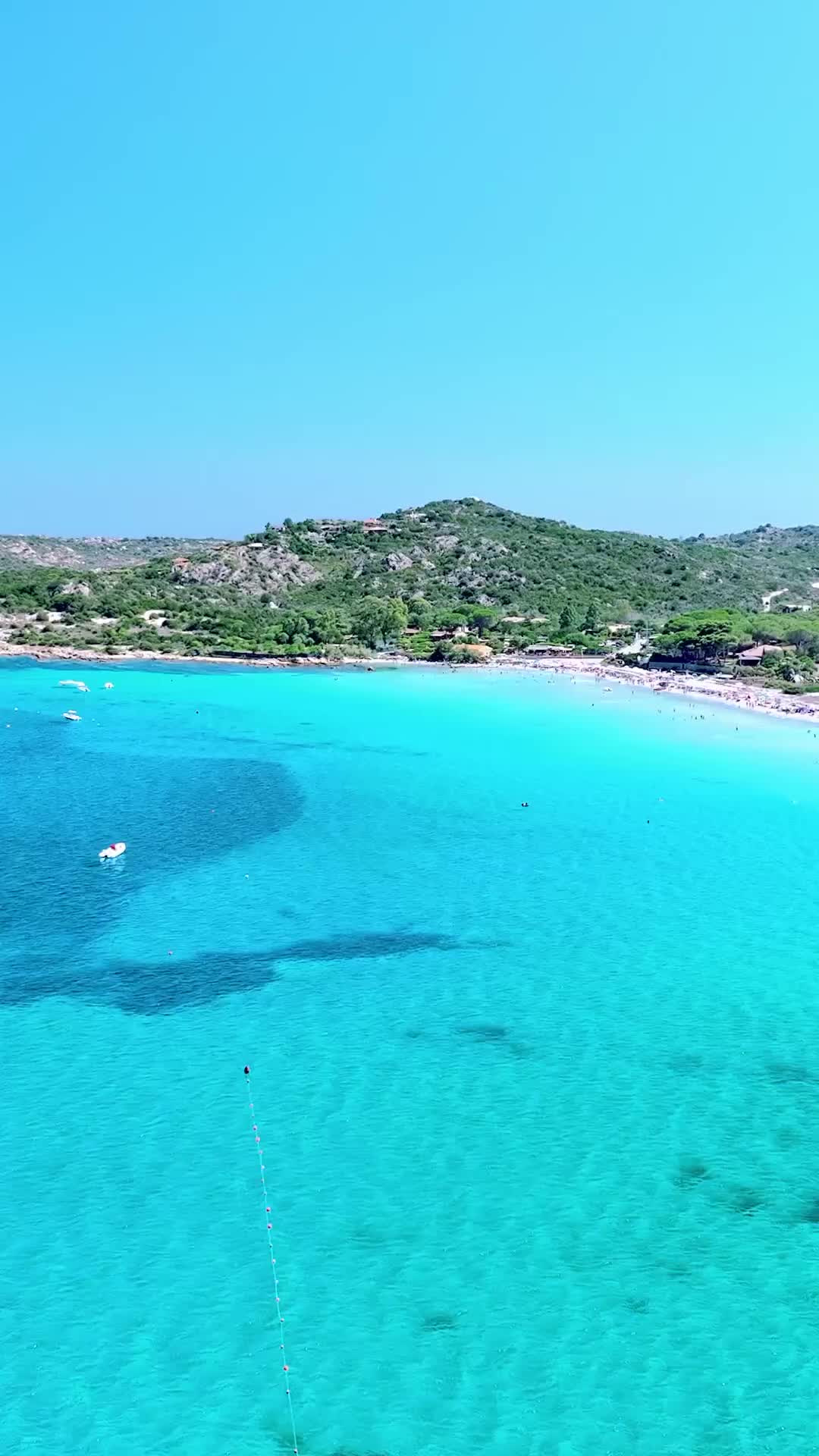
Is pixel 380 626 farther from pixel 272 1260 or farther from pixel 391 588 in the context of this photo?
pixel 272 1260

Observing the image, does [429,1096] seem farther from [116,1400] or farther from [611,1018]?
[116,1400]

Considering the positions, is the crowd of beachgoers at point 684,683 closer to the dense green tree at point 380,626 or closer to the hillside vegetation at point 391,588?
the hillside vegetation at point 391,588

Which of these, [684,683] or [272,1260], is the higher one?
[684,683]

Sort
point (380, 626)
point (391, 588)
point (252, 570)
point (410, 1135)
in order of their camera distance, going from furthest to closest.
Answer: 1. point (252, 570)
2. point (391, 588)
3. point (380, 626)
4. point (410, 1135)

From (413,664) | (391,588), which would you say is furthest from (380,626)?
(391,588)

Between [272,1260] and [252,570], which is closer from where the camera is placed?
[272,1260]

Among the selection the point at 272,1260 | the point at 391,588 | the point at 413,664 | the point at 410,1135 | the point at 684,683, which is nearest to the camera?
the point at 272,1260

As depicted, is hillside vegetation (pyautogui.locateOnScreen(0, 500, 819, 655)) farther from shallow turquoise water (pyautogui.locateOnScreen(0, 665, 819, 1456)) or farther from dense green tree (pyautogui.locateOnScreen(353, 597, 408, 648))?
shallow turquoise water (pyautogui.locateOnScreen(0, 665, 819, 1456))

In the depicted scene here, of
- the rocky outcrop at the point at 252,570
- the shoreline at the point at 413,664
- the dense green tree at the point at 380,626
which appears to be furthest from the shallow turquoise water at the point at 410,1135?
the rocky outcrop at the point at 252,570
